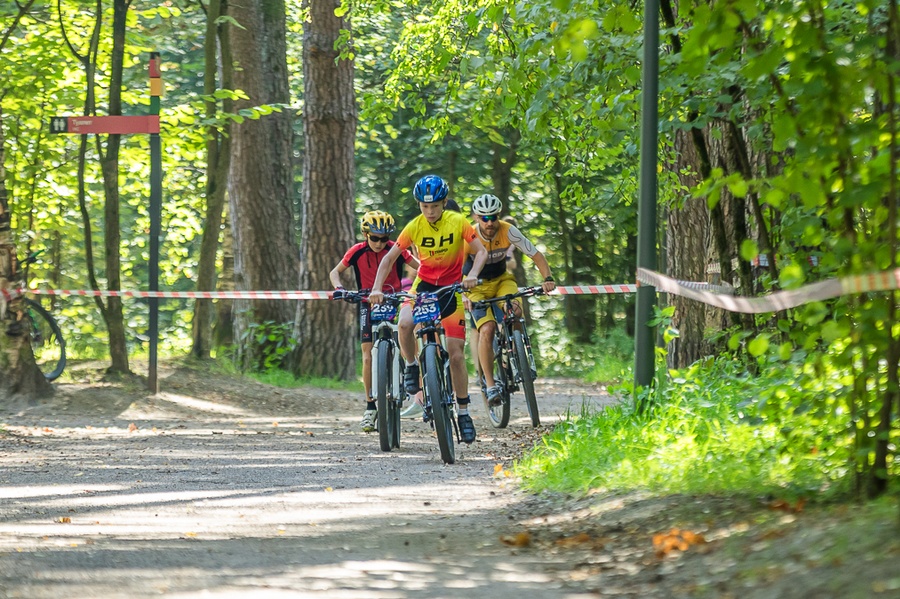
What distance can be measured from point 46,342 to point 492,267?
5899 millimetres

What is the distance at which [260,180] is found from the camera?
66.6 ft

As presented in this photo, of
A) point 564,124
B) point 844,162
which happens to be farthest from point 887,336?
point 564,124

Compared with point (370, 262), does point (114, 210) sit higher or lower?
higher

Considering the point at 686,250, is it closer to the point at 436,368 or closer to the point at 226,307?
the point at 436,368

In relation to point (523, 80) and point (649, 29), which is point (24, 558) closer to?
point (649, 29)

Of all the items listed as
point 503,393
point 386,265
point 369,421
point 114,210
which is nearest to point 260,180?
point 114,210

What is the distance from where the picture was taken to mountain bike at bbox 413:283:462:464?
1014 cm

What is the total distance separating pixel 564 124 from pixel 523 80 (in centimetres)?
164

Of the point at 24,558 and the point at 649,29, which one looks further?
the point at 649,29

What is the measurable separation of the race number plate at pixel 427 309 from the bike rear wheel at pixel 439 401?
1.07ft

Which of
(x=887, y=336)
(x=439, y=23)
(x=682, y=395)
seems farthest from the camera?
(x=439, y=23)

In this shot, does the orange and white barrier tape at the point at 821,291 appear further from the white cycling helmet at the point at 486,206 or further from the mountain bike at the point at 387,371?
the white cycling helmet at the point at 486,206

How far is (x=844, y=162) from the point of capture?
19.0ft

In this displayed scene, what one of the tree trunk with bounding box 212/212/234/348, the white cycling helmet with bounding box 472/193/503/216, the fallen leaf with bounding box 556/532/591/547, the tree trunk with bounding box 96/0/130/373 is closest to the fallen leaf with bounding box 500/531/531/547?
the fallen leaf with bounding box 556/532/591/547
